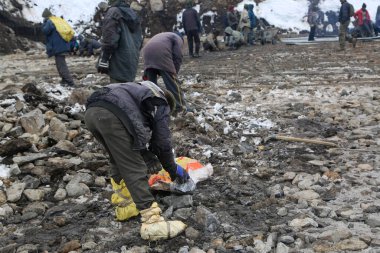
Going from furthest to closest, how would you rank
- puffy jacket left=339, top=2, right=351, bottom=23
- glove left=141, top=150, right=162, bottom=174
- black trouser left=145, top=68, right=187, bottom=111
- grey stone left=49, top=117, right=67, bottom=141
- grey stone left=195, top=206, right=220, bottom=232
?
puffy jacket left=339, top=2, right=351, bottom=23 → black trouser left=145, top=68, right=187, bottom=111 → grey stone left=49, top=117, right=67, bottom=141 → glove left=141, top=150, right=162, bottom=174 → grey stone left=195, top=206, right=220, bottom=232

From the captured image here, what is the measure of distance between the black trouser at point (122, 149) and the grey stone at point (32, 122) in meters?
2.35

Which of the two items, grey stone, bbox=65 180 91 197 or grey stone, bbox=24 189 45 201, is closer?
grey stone, bbox=24 189 45 201

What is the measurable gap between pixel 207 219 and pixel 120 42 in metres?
3.15

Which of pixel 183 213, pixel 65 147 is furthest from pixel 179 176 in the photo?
pixel 65 147

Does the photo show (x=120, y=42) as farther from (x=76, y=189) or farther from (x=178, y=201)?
(x=178, y=201)

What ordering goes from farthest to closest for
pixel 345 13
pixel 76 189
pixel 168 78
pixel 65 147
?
pixel 345 13 → pixel 168 78 → pixel 65 147 → pixel 76 189

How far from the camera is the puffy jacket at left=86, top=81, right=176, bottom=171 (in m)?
3.27

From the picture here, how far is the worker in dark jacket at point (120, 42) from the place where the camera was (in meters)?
5.62

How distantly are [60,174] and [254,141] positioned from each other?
2.47 meters

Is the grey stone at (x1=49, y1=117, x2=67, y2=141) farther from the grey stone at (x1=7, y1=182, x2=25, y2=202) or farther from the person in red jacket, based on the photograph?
the person in red jacket

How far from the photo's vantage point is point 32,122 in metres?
5.51

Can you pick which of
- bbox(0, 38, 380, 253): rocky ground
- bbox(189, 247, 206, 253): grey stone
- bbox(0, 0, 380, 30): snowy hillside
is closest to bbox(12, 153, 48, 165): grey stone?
Answer: bbox(0, 38, 380, 253): rocky ground

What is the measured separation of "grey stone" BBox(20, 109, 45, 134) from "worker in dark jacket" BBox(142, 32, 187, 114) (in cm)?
160

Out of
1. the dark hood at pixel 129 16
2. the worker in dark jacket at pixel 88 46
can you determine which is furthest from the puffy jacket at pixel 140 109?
the worker in dark jacket at pixel 88 46
